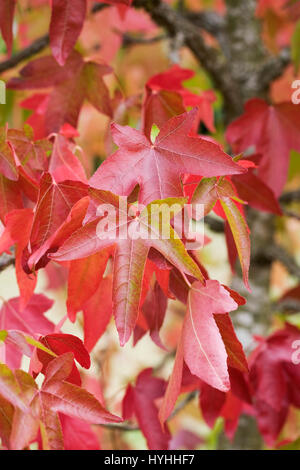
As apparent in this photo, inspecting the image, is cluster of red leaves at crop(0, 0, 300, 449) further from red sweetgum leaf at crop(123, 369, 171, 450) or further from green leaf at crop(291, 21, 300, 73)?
green leaf at crop(291, 21, 300, 73)

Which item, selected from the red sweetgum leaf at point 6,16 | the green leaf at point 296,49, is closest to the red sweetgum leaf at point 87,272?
the red sweetgum leaf at point 6,16

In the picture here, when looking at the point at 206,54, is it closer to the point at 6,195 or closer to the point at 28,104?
the point at 28,104

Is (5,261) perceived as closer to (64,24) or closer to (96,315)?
(96,315)

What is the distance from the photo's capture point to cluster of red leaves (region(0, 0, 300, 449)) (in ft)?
1.31

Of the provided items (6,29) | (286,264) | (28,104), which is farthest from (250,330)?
(6,29)

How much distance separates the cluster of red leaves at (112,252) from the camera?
399 mm

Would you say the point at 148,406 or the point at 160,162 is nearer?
the point at 160,162

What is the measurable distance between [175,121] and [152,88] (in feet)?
0.68

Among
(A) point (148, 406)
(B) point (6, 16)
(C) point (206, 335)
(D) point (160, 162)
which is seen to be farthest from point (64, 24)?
(A) point (148, 406)

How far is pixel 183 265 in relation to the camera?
15.6 inches

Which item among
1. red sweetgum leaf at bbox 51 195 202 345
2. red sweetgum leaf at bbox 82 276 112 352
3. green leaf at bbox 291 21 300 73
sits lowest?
red sweetgum leaf at bbox 82 276 112 352

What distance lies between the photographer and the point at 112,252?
0.49m

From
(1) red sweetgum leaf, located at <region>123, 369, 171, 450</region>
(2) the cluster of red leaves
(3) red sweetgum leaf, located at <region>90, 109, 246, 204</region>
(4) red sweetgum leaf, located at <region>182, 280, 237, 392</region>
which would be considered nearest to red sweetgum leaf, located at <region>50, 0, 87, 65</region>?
(2) the cluster of red leaves

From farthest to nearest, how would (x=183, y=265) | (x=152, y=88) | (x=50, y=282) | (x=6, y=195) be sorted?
1. (x=50, y=282)
2. (x=152, y=88)
3. (x=6, y=195)
4. (x=183, y=265)
